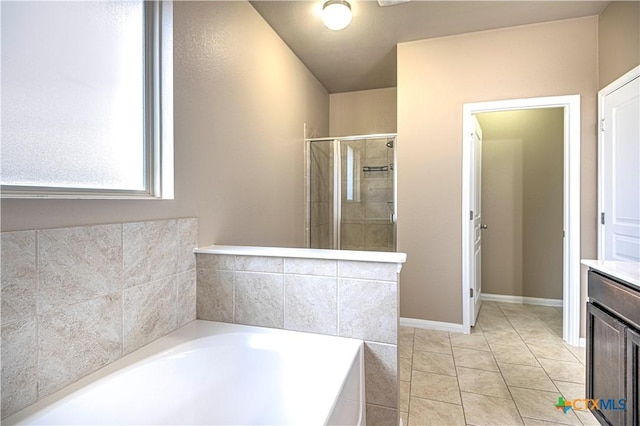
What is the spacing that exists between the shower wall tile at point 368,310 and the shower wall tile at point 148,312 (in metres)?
0.86

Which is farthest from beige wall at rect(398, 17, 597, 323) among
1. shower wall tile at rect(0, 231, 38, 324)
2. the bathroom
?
shower wall tile at rect(0, 231, 38, 324)

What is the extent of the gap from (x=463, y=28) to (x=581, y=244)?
206 centimetres

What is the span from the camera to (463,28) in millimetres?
2684

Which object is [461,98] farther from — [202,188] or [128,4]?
[128,4]

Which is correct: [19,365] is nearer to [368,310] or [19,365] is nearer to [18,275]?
[18,275]

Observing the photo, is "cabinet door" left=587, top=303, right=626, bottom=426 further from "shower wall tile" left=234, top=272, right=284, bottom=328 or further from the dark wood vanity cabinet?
"shower wall tile" left=234, top=272, right=284, bottom=328

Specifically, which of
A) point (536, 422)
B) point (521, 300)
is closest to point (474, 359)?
point (536, 422)

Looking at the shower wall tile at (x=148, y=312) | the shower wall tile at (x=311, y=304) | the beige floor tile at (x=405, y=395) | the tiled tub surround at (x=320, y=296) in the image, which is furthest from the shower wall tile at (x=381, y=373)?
the shower wall tile at (x=148, y=312)

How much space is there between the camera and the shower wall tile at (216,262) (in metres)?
1.66

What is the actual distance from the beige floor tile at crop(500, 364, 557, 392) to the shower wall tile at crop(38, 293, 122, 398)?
7.46 ft

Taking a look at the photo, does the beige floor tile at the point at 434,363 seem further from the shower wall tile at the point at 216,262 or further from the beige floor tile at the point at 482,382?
the shower wall tile at the point at 216,262

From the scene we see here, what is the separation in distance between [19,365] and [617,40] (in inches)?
148

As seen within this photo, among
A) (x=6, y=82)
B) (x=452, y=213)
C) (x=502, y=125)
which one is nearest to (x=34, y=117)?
(x=6, y=82)

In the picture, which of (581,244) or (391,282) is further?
(581,244)
